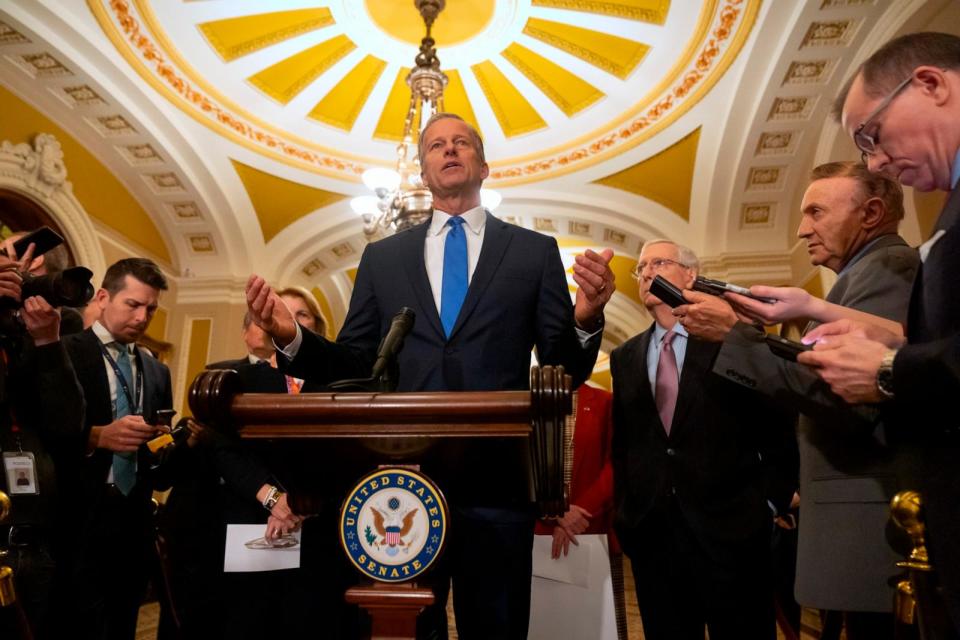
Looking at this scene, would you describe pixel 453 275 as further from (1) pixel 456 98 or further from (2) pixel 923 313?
(1) pixel 456 98

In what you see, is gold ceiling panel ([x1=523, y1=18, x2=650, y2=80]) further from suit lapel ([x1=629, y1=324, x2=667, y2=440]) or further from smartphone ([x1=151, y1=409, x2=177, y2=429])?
smartphone ([x1=151, y1=409, x2=177, y2=429])

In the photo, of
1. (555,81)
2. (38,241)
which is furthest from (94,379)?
(555,81)

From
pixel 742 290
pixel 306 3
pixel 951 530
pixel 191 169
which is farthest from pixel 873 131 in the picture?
pixel 191 169

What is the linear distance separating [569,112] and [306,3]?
2696mm

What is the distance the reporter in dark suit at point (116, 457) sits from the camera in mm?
2006

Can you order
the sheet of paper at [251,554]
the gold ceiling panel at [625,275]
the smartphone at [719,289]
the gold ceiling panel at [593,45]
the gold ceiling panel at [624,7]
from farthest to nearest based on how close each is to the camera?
the gold ceiling panel at [625,275] → the gold ceiling panel at [593,45] → the gold ceiling panel at [624,7] → the sheet of paper at [251,554] → the smartphone at [719,289]

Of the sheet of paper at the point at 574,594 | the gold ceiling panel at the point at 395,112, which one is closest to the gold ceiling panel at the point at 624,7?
the gold ceiling panel at the point at 395,112

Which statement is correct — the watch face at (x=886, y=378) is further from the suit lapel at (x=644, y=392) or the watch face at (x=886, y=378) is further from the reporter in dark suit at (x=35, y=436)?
the reporter in dark suit at (x=35, y=436)

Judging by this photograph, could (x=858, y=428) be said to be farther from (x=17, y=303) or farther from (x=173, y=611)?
(x=173, y=611)

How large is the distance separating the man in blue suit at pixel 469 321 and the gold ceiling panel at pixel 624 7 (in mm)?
4508

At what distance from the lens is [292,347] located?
4.11 feet

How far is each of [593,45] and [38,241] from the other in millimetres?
5261

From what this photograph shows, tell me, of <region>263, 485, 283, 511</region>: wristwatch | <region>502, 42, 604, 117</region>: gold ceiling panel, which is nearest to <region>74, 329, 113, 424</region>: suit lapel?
<region>263, 485, 283, 511</region>: wristwatch

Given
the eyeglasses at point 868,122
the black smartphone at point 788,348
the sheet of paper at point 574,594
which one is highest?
the eyeglasses at point 868,122
